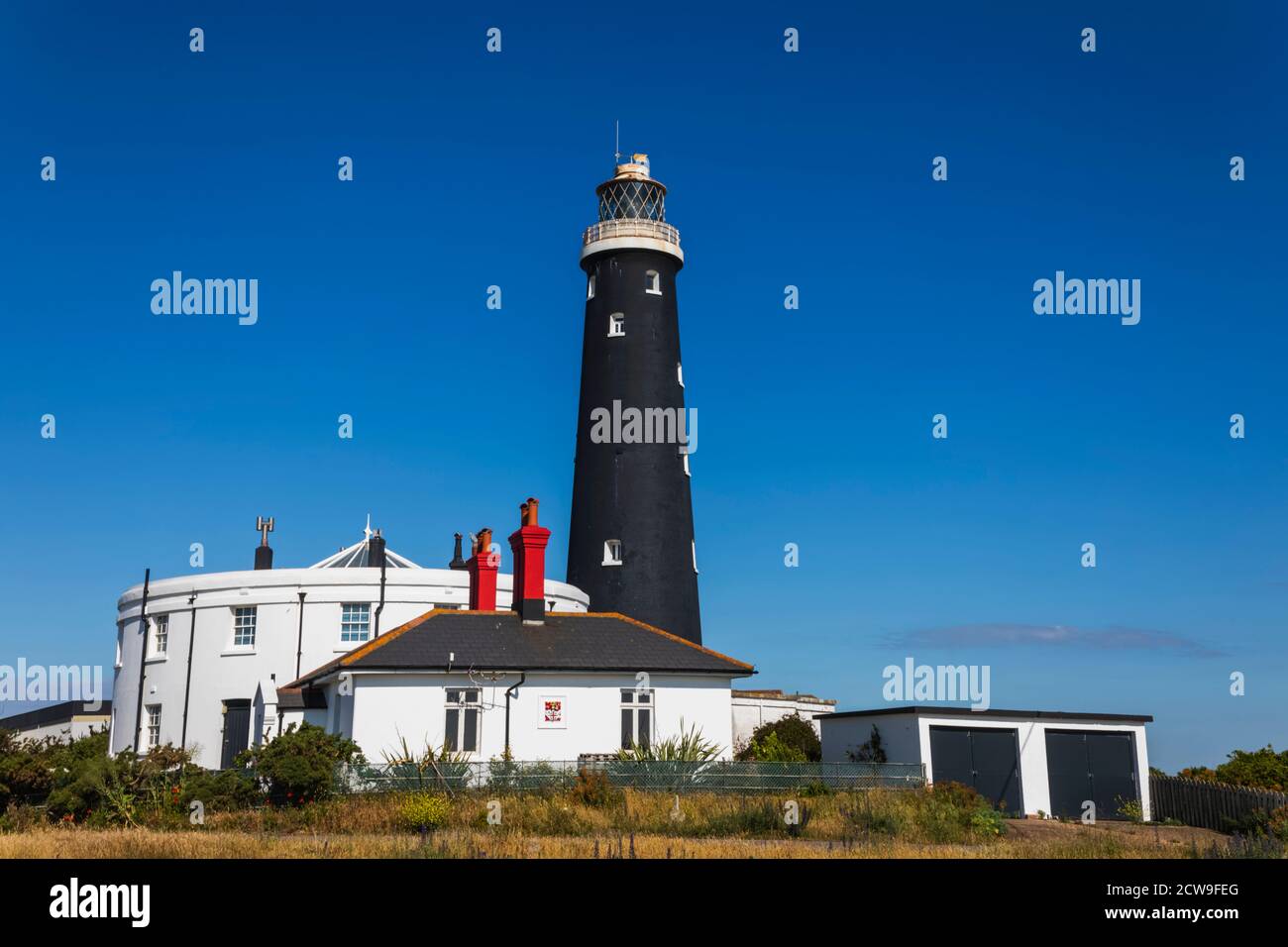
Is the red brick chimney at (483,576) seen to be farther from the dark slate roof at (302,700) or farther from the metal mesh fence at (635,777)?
the metal mesh fence at (635,777)

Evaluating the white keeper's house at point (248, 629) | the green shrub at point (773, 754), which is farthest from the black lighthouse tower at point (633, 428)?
the green shrub at point (773, 754)

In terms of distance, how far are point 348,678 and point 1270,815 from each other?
2048 cm

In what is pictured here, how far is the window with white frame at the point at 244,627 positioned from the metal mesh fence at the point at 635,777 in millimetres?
13762

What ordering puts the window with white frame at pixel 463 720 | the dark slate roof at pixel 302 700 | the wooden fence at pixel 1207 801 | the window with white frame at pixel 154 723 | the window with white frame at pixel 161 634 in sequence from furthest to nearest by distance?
the window with white frame at pixel 161 634
the window with white frame at pixel 154 723
the dark slate roof at pixel 302 700
the window with white frame at pixel 463 720
the wooden fence at pixel 1207 801

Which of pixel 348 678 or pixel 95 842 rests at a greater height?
pixel 348 678

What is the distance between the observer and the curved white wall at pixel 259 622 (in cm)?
3528

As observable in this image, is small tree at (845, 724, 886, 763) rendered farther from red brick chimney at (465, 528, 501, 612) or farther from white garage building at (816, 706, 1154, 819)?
red brick chimney at (465, 528, 501, 612)

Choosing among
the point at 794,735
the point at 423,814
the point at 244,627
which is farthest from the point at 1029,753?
the point at 244,627

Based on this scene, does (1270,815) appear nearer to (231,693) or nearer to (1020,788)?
(1020,788)

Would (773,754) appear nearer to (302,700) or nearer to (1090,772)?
(1090,772)

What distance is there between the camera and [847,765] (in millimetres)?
24703

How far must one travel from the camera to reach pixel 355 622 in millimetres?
35938

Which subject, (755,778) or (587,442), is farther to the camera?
(587,442)
